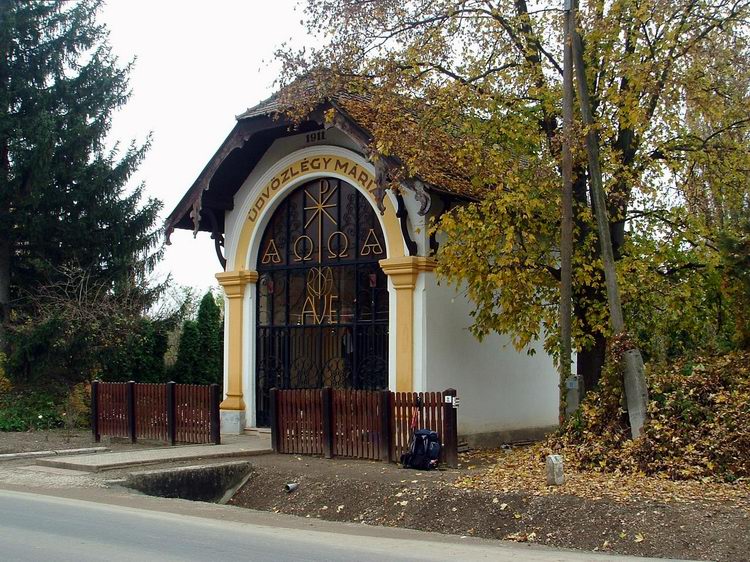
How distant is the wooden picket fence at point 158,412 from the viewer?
640 inches

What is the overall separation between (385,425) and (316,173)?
585 cm

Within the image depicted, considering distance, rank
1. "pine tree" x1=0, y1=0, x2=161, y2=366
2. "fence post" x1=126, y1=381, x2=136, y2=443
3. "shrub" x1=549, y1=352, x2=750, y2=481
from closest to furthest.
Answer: "shrub" x1=549, y1=352, x2=750, y2=481
"fence post" x1=126, y1=381, x2=136, y2=443
"pine tree" x1=0, y1=0, x2=161, y2=366

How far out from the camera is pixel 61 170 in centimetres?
2448

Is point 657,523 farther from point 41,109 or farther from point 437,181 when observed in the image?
point 41,109

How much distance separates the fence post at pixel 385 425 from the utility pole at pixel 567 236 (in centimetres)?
260

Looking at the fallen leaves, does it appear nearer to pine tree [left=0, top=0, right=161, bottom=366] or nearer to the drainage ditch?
the drainage ditch

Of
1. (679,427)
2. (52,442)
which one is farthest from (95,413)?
(679,427)

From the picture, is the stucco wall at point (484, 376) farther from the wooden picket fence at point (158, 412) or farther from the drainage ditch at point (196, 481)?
the wooden picket fence at point (158, 412)

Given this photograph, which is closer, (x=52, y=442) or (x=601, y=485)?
(x=601, y=485)

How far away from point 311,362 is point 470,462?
4.48 metres

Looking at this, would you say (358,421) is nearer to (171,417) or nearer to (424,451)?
(424,451)

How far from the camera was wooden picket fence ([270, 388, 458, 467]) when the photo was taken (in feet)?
43.4

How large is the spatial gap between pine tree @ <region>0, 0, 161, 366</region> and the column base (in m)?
7.34

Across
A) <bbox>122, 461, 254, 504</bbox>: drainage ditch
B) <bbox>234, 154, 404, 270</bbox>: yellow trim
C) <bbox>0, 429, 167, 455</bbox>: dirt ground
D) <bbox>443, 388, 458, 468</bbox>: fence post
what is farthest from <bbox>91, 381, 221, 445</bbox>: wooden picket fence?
<bbox>443, 388, 458, 468</bbox>: fence post
